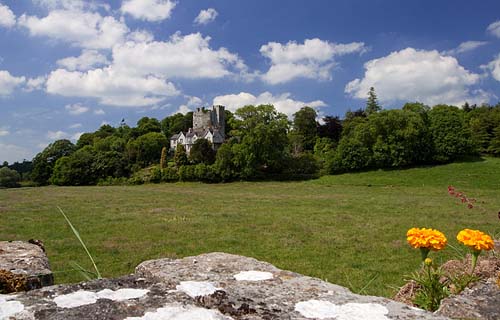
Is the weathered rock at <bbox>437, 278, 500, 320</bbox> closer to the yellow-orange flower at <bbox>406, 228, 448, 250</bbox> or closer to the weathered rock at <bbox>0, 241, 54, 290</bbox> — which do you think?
the yellow-orange flower at <bbox>406, 228, 448, 250</bbox>

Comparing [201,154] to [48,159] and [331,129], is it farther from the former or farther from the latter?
[48,159]

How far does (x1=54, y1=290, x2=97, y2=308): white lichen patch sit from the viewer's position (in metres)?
1.55

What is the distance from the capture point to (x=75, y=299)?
159 cm

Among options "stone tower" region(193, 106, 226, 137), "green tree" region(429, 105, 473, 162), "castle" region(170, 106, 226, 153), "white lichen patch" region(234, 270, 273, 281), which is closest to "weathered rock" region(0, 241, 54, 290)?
"white lichen patch" region(234, 270, 273, 281)

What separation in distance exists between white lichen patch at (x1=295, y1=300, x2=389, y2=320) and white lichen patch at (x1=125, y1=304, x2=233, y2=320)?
353mm

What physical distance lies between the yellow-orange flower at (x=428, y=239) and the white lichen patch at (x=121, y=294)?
87.1 inches

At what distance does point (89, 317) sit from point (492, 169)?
54014mm

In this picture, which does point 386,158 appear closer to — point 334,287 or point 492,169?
point 492,169

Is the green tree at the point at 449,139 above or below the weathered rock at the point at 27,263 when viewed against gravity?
above

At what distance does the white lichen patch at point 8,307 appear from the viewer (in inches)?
56.9

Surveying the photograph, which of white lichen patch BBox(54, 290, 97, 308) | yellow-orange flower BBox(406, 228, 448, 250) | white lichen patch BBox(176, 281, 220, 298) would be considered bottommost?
yellow-orange flower BBox(406, 228, 448, 250)

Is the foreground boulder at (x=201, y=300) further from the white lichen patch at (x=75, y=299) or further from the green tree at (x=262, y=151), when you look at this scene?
the green tree at (x=262, y=151)

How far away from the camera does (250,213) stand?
66.9 feet

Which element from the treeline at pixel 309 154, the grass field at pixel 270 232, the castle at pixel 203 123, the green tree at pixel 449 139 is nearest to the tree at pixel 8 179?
the treeline at pixel 309 154
